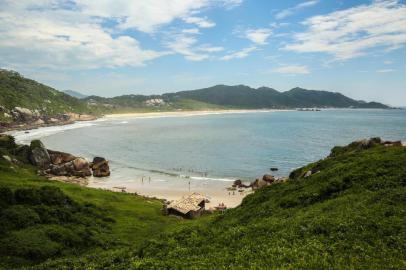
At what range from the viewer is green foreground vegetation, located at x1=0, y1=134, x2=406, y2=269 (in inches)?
903

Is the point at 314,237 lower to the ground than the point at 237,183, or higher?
higher

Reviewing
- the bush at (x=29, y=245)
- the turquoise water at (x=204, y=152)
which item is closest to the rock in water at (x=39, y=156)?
the turquoise water at (x=204, y=152)

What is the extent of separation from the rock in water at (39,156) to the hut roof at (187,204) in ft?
147

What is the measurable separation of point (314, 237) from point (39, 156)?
80.5 m

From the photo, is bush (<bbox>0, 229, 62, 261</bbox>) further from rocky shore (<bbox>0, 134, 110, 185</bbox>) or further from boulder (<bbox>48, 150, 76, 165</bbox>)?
boulder (<bbox>48, 150, 76, 165</bbox>)

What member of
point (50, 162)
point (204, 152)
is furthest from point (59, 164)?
point (204, 152)

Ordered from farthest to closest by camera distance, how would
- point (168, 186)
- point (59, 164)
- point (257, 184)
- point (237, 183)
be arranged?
1. point (59, 164)
2. point (168, 186)
3. point (237, 183)
4. point (257, 184)

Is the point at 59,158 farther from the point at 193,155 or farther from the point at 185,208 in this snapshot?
the point at 185,208

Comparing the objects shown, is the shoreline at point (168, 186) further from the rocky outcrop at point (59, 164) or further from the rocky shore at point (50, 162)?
the rocky outcrop at point (59, 164)

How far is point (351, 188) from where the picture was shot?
119 feet

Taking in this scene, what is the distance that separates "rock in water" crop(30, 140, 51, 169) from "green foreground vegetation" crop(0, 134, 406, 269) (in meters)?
41.8

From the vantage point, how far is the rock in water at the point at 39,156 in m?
89.8

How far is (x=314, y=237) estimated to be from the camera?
25156 millimetres

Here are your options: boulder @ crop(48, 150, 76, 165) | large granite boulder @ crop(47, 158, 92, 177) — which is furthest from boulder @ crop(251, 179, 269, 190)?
boulder @ crop(48, 150, 76, 165)
